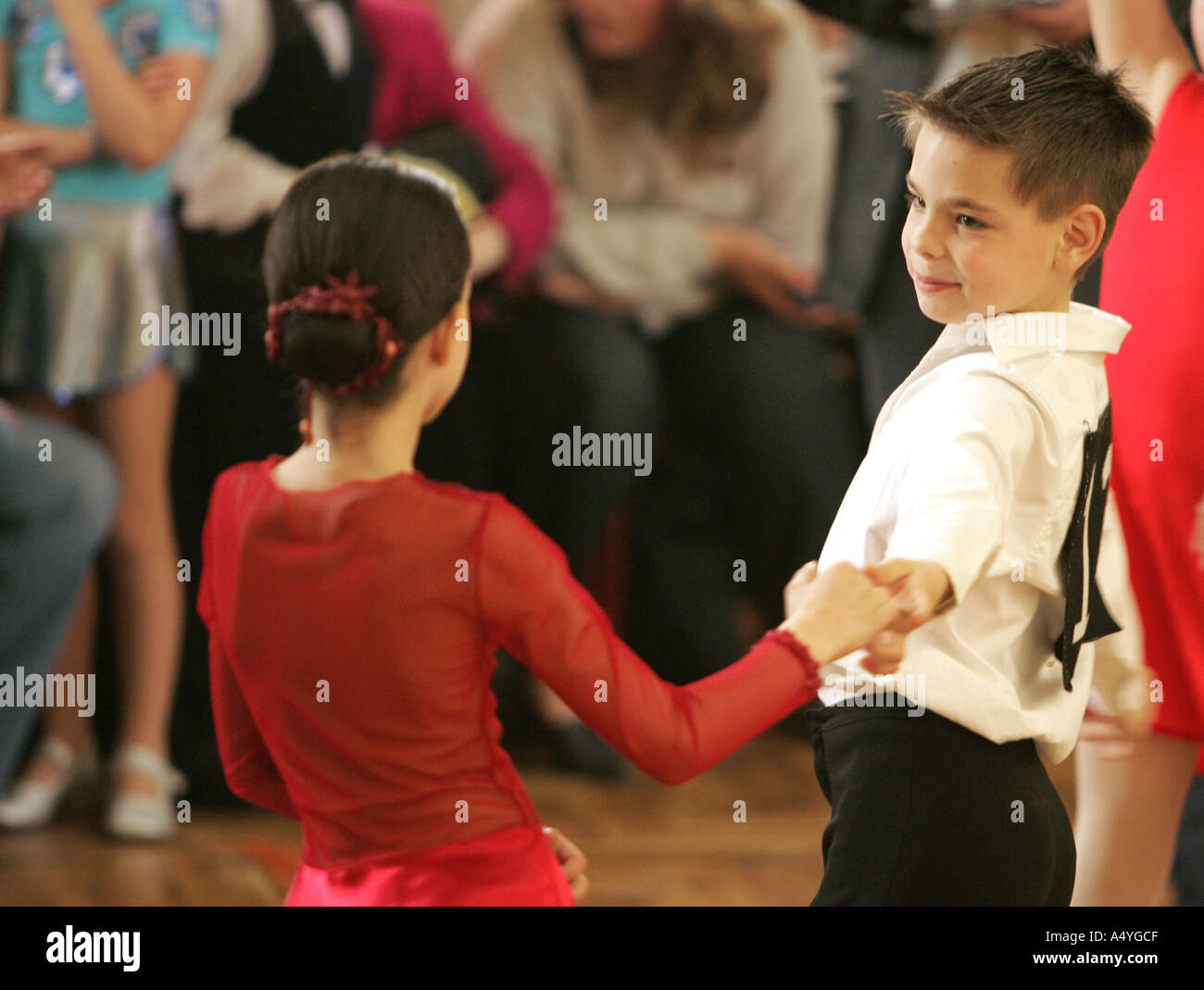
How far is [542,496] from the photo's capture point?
2463 mm

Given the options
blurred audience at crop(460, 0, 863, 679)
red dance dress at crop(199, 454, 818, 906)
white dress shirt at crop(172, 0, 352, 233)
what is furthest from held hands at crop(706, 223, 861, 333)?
red dance dress at crop(199, 454, 818, 906)

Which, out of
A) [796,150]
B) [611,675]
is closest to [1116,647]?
[611,675]

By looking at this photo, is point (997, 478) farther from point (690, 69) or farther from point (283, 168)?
point (690, 69)

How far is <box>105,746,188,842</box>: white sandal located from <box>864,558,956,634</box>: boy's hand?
5.28 feet

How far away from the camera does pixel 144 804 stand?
2.24 m

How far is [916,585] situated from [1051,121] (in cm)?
33

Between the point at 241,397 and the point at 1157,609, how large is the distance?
55.6 inches

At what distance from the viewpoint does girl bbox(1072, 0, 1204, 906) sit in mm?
1199

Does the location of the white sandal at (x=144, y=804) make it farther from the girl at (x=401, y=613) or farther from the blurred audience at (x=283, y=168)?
the girl at (x=401, y=613)

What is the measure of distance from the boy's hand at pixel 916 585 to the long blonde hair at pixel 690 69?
5.91 ft

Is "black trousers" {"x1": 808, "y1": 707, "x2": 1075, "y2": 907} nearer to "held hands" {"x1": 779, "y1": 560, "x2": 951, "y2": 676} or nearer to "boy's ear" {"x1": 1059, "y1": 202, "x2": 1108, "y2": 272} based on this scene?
"held hands" {"x1": 779, "y1": 560, "x2": 951, "y2": 676}

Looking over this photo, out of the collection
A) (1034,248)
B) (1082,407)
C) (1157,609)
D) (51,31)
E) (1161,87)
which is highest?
(51,31)
